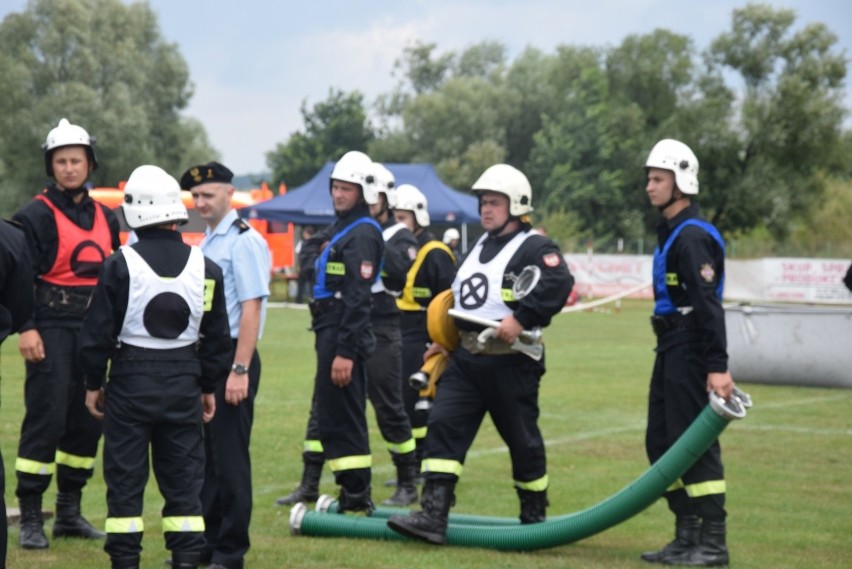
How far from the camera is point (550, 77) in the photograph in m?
82.8

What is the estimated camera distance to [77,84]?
59.3m

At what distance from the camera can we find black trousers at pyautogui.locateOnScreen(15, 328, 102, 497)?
7.72 m

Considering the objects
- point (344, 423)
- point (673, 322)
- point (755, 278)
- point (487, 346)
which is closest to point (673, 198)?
point (673, 322)

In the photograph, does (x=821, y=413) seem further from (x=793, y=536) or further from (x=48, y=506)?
(x=48, y=506)

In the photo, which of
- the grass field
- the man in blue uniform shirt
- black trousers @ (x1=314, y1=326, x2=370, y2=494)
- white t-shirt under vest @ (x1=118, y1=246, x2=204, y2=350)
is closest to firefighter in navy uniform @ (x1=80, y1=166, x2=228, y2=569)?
white t-shirt under vest @ (x1=118, y1=246, x2=204, y2=350)

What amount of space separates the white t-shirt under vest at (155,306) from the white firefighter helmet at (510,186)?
2.33 m

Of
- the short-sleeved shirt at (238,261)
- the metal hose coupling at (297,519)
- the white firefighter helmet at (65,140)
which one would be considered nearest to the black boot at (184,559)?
the short-sleeved shirt at (238,261)

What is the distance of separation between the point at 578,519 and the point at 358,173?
2678 mm

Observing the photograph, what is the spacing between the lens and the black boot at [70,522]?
8094mm

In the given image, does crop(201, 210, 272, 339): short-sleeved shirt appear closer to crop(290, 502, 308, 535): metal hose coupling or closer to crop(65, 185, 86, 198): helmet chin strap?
crop(65, 185, 86, 198): helmet chin strap

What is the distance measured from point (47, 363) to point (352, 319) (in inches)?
75.2

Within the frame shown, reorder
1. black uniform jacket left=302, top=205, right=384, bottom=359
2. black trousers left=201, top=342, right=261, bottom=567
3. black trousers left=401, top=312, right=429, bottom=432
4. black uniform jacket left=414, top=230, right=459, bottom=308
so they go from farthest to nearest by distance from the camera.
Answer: black trousers left=401, top=312, right=429, bottom=432, black uniform jacket left=414, top=230, right=459, bottom=308, black uniform jacket left=302, top=205, right=384, bottom=359, black trousers left=201, top=342, right=261, bottom=567

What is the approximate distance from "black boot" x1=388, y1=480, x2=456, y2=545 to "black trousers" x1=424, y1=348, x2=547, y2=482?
0.27ft

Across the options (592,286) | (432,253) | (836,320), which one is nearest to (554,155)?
(592,286)
